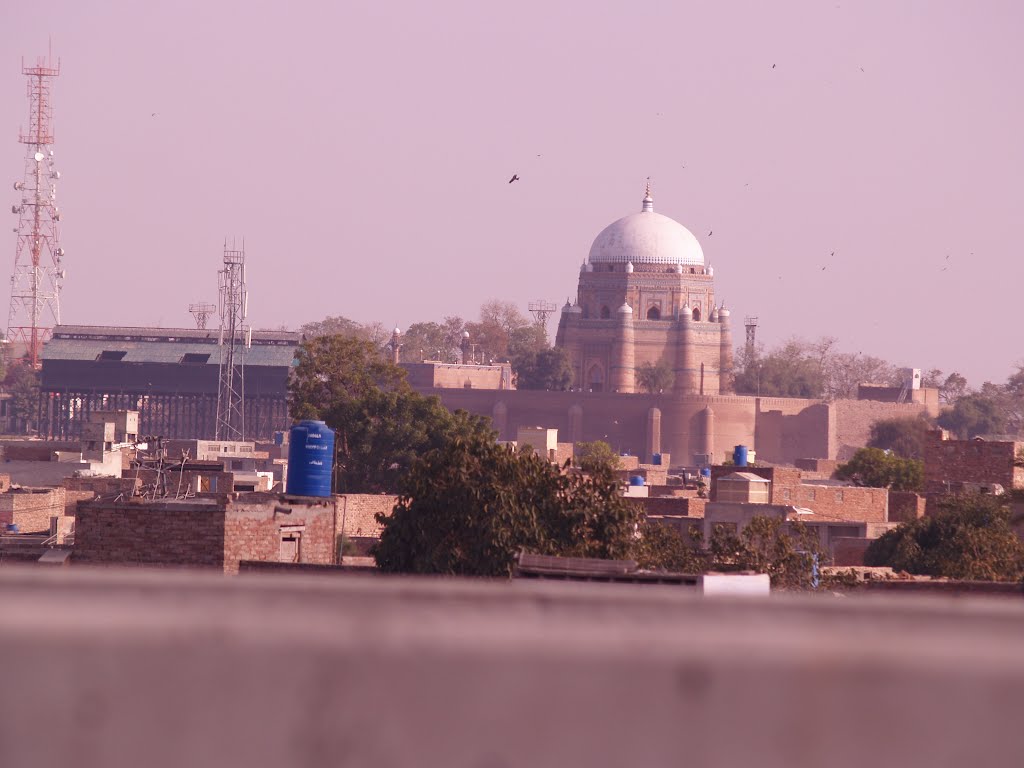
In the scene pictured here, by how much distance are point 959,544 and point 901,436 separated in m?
46.9

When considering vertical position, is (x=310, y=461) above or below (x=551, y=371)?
below

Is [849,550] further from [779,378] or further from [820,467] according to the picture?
[779,378]

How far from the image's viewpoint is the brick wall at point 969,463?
27109 mm

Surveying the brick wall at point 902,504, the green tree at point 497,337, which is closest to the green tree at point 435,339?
the green tree at point 497,337

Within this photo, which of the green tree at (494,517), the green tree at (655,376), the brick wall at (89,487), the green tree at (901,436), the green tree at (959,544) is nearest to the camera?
the green tree at (494,517)

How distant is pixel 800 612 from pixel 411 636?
0.94ft

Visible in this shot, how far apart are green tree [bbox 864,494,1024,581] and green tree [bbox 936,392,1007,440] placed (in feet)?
181

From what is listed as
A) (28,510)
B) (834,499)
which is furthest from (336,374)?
(28,510)

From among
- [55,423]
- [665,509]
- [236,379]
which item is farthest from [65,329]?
[665,509]

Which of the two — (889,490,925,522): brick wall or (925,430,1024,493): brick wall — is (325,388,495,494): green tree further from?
(925,430,1024,493): brick wall

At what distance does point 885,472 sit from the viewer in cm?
3478

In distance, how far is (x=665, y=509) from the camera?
2345cm

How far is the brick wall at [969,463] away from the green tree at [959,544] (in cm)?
767

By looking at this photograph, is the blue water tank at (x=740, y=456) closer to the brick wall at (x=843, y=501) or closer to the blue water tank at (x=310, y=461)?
the brick wall at (x=843, y=501)
